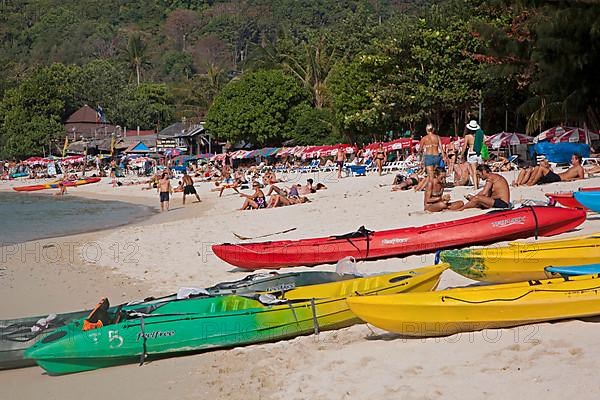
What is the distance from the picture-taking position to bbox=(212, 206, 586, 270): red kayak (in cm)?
984

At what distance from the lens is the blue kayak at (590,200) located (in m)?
10.4

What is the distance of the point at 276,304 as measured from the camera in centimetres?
700

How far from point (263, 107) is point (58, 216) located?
2562 centimetres

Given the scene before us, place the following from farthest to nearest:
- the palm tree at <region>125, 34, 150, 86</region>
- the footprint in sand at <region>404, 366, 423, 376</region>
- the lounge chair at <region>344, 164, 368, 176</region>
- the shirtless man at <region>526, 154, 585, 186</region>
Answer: the palm tree at <region>125, 34, 150, 86</region>
the lounge chair at <region>344, 164, 368, 176</region>
the shirtless man at <region>526, 154, 585, 186</region>
the footprint in sand at <region>404, 366, 423, 376</region>

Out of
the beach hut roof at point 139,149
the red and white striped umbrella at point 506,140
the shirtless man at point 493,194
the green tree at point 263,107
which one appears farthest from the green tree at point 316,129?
the shirtless man at point 493,194

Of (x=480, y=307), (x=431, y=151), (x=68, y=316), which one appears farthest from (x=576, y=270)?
(x=431, y=151)

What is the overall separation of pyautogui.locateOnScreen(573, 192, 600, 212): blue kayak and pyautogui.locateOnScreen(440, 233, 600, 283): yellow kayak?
9.38ft

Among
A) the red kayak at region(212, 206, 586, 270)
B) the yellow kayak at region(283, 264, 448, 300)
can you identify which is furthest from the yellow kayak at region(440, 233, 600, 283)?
the red kayak at region(212, 206, 586, 270)

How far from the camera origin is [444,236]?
32.4 ft

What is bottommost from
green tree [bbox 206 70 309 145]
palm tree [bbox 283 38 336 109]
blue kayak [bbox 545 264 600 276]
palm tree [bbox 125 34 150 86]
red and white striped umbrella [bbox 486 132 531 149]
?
blue kayak [bbox 545 264 600 276]

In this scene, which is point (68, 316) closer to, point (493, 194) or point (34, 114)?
point (493, 194)

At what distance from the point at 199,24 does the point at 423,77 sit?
117951mm

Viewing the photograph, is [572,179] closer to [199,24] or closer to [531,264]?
[531,264]

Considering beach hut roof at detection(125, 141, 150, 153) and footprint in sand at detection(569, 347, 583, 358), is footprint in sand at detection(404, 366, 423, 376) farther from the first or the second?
beach hut roof at detection(125, 141, 150, 153)
